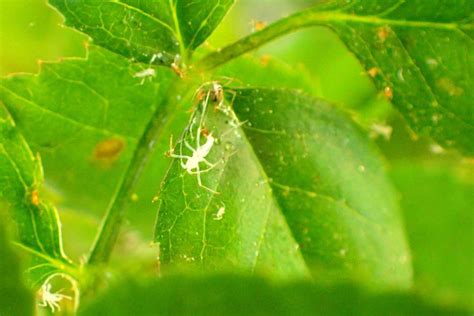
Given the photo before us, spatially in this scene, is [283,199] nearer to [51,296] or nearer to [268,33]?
[268,33]

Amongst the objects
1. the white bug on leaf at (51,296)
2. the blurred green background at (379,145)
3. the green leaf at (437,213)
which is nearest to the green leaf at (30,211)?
the white bug on leaf at (51,296)

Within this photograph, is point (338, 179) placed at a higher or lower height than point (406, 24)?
lower

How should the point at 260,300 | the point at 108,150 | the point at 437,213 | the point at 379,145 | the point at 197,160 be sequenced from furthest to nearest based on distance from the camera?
the point at 379,145
the point at 437,213
the point at 108,150
the point at 197,160
the point at 260,300

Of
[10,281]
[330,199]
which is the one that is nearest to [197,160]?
[330,199]

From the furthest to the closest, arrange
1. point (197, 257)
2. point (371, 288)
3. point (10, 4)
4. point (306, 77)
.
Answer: point (10, 4)
point (306, 77)
point (197, 257)
point (371, 288)

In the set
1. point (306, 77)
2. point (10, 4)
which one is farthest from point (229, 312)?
point (10, 4)

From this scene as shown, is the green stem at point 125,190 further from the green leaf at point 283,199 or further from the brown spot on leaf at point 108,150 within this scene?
the brown spot on leaf at point 108,150

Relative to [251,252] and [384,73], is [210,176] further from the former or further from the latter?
[384,73]
